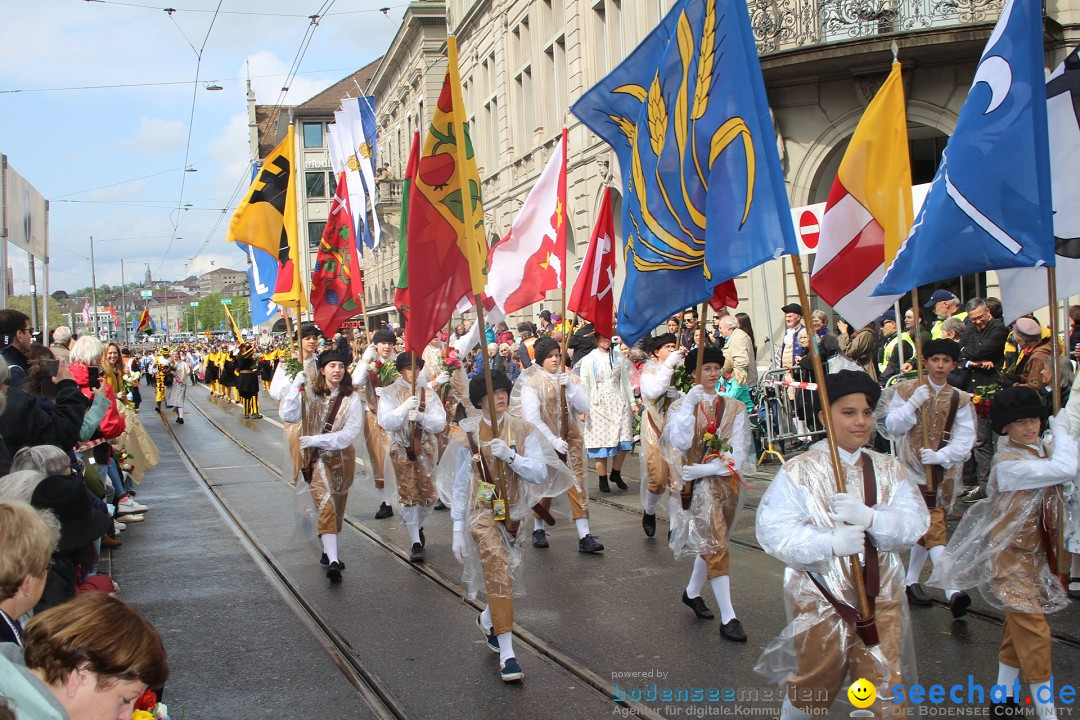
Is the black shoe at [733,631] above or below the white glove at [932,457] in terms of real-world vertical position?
below

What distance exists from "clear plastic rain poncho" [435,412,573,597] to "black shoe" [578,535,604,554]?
2.42 m

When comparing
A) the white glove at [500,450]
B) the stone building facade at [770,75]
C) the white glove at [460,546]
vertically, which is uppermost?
the stone building facade at [770,75]

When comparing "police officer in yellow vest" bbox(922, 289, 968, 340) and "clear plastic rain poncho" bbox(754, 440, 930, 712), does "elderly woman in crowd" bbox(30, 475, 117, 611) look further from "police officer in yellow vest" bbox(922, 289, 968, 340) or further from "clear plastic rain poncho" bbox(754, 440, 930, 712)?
"police officer in yellow vest" bbox(922, 289, 968, 340)

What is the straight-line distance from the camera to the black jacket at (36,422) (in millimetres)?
5551

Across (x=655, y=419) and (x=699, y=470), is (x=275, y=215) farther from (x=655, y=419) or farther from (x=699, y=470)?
(x=699, y=470)

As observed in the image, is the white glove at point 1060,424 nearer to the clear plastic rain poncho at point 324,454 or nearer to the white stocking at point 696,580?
the white stocking at point 696,580

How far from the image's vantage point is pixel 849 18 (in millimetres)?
15930

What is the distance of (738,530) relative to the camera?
31.0ft

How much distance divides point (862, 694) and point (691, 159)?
126 inches

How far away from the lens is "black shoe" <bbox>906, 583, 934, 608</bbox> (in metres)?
6.70

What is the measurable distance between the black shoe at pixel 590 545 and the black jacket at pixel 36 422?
433 cm

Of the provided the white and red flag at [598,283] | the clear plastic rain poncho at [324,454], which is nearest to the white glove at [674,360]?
the white and red flag at [598,283]

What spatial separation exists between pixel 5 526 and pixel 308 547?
6.64 meters

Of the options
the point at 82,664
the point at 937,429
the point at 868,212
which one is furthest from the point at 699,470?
the point at 82,664
